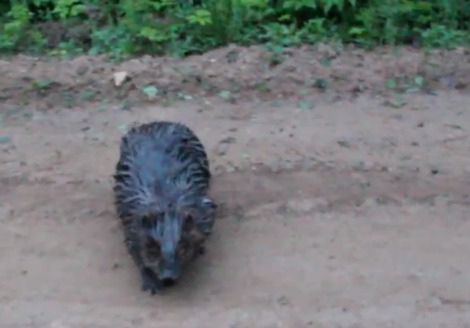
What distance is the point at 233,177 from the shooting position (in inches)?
258

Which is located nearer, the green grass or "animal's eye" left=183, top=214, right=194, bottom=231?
"animal's eye" left=183, top=214, right=194, bottom=231

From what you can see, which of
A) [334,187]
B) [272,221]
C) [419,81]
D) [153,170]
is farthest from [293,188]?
[419,81]

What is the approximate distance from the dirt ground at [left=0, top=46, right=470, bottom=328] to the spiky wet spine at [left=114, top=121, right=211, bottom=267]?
0.26 m

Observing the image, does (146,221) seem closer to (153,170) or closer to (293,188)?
(153,170)

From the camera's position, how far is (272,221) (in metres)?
A: 6.14

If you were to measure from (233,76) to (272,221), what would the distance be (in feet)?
6.56

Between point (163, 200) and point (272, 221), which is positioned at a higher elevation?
point (163, 200)

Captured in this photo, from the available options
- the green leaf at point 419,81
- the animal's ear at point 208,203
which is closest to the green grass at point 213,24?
the green leaf at point 419,81

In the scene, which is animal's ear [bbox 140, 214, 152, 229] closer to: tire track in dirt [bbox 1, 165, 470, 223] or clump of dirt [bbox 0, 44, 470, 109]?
tire track in dirt [bbox 1, 165, 470, 223]

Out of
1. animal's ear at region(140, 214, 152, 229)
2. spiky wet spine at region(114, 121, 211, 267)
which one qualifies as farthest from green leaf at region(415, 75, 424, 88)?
animal's ear at region(140, 214, 152, 229)

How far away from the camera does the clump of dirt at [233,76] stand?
25.4 feet

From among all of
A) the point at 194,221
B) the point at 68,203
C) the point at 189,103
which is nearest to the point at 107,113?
the point at 189,103

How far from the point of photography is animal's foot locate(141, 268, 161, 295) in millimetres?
5426

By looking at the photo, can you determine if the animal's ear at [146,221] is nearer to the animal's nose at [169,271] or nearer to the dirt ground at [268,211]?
the animal's nose at [169,271]
